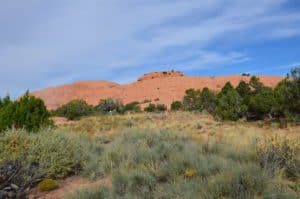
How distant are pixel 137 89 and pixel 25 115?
170 feet

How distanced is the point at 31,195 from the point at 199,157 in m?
3.81

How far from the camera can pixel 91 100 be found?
61062 mm

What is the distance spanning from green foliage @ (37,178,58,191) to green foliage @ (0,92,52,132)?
645 cm

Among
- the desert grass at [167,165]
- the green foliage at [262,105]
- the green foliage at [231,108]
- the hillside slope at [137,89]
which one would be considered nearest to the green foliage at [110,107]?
the hillside slope at [137,89]

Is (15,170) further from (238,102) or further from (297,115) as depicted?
(238,102)

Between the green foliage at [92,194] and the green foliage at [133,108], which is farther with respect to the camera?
the green foliage at [133,108]

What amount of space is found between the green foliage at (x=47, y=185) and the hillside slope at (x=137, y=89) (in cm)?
4485

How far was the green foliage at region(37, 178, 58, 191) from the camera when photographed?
8062 millimetres

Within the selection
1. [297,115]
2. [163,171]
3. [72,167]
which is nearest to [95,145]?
[72,167]

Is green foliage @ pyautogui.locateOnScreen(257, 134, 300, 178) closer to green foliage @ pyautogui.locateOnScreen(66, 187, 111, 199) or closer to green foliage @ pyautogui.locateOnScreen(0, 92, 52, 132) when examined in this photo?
green foliage @ pyautogui.locateOnScreen(66, 187, 111, 199)

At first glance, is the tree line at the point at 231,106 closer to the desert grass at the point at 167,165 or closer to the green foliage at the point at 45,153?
the green foliage at the point at 45,153

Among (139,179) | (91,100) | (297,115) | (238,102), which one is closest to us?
(139,179)

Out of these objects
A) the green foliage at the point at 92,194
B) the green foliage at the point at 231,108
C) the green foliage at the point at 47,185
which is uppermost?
the green foliage at the point at 231,108

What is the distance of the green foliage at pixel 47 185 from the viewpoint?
8.06 metres
